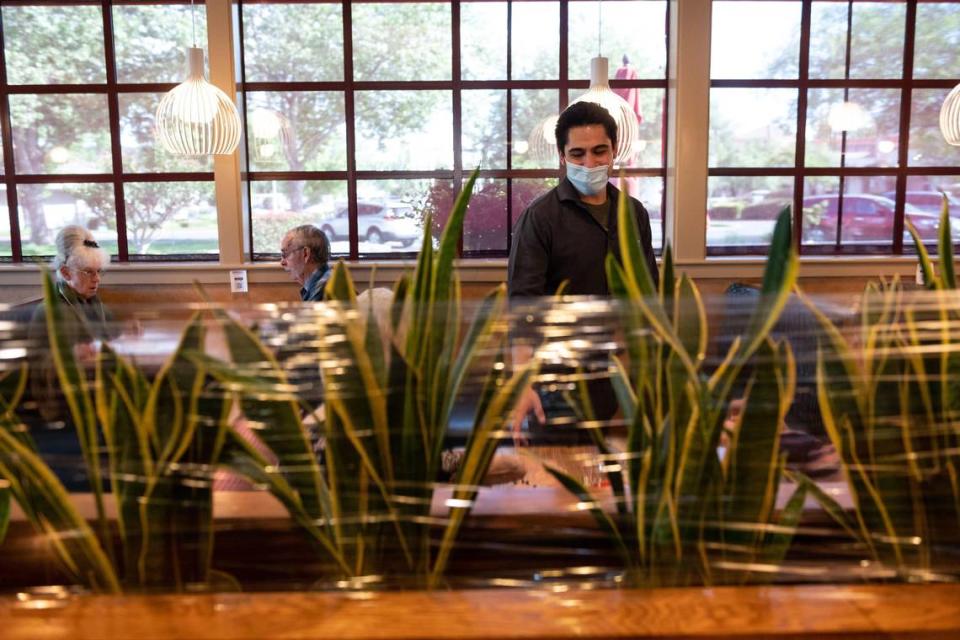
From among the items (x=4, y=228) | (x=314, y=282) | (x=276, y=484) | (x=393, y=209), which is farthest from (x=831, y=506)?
(x=4, y=228)

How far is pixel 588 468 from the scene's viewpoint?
91 cm

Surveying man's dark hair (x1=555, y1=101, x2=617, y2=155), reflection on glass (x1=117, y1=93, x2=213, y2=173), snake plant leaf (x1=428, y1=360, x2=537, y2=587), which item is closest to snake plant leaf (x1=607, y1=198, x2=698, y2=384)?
snake plant leaf (x1=428, y1=360, x2=537, y2=587)

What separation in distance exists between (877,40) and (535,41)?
1867 mm

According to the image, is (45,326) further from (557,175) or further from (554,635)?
(557,175)

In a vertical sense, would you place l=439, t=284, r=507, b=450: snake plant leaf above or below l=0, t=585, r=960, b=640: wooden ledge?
above

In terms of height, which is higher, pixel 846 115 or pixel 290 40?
pixel 290 40

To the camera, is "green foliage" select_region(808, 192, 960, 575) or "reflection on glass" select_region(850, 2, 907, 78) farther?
"reflection on glass" select_region(850, 2, 907, 78)

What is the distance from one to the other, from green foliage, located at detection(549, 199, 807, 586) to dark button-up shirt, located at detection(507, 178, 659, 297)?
1268mm

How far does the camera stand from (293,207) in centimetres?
496

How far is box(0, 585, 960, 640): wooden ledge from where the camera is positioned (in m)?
0.80

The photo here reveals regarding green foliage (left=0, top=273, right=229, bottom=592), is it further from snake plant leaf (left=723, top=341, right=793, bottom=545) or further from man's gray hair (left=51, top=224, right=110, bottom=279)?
man's gray hair (left=51, top=224, right=110, bottom=279)

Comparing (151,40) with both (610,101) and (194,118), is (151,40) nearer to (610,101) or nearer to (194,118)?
(194,118)

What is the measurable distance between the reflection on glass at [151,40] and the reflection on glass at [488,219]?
5.63ft

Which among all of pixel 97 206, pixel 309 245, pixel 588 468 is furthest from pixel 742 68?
pixel 588 468
